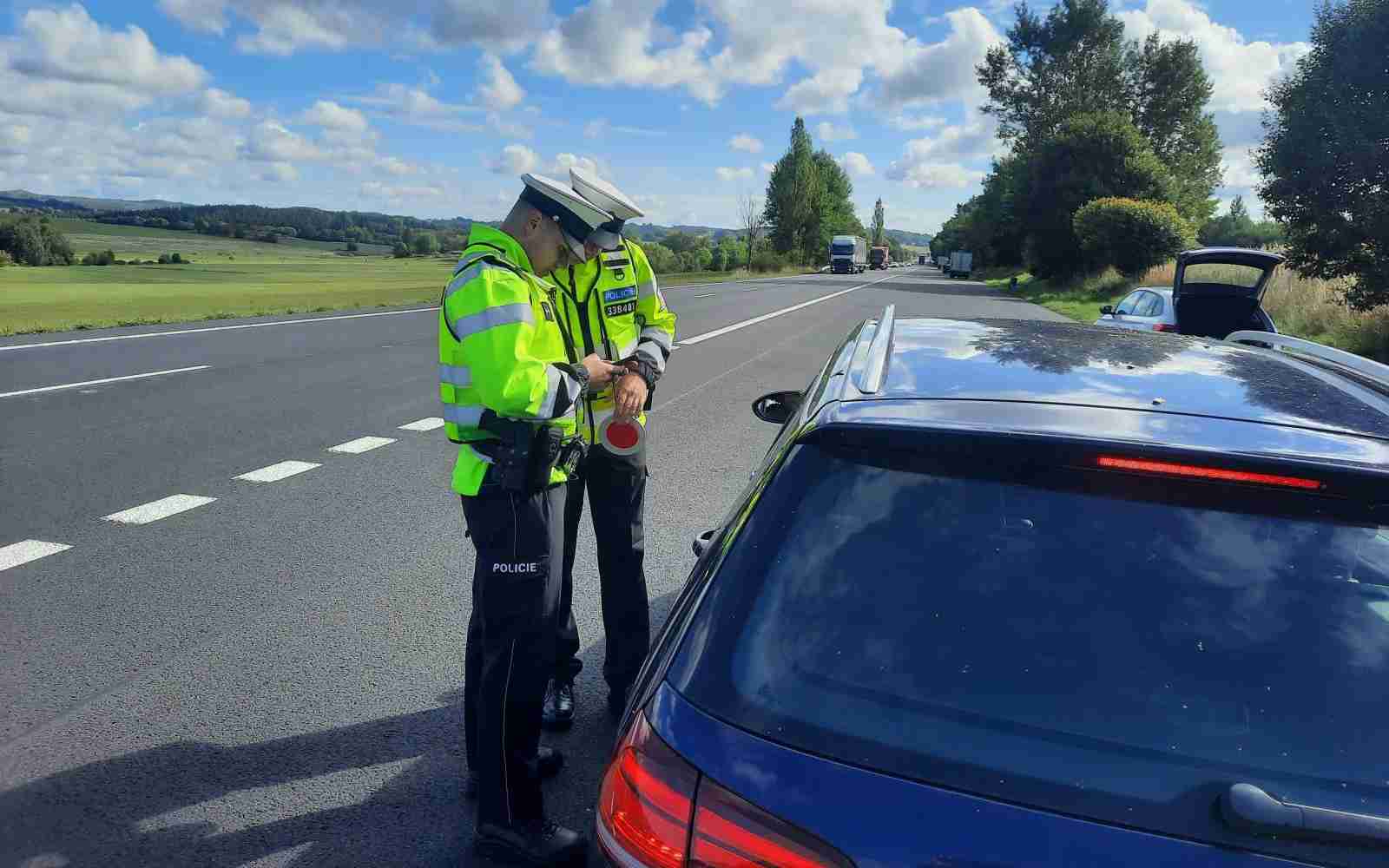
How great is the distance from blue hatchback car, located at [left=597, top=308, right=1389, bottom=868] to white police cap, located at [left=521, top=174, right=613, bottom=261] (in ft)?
3.93

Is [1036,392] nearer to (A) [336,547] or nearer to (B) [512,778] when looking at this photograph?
(B) [512,778]

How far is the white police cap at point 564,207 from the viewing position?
2.71 m

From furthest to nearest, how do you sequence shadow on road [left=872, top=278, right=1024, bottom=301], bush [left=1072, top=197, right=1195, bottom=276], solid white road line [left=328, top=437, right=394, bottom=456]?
shadow on road [left=872, top=278, right=1024, bottom=301] → bush [left=1072, top=197, right=1195, bottom=276] → solid white road line [left=328, top=437, right=394, bottom=456]

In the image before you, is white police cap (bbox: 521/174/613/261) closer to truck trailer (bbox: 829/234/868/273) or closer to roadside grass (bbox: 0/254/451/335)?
roadside grass (bbox: 0/254/451/335)

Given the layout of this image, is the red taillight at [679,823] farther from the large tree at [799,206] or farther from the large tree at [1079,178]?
the large tree at [799,206]

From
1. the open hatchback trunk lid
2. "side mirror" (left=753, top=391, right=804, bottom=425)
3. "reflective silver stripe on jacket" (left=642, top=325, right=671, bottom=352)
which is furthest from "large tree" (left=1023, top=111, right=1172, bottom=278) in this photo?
"reflective silver stripe on jacket" (left=642, top=325, right=671, bottom=352)

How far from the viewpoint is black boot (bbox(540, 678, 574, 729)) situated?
11.6 ft

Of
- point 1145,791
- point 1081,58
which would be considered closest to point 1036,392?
point 1145,791

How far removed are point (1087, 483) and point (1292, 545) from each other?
326 mm

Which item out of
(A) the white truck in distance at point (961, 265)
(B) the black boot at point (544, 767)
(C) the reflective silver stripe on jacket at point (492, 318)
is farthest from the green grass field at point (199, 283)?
(A) the white truck in distance at point (961, 265)

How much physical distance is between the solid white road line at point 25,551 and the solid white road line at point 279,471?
155 cm

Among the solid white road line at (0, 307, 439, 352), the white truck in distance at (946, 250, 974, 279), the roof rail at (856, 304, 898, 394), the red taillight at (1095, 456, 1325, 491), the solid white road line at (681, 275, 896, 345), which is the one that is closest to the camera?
the red taillight at (1095, 456, 1325, 491)

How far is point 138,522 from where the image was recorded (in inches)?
226

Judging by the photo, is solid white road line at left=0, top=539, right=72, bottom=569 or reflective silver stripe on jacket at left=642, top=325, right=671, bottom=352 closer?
reflective silver stripe on jacket at left=642, top=325, right=671, bottom=352
